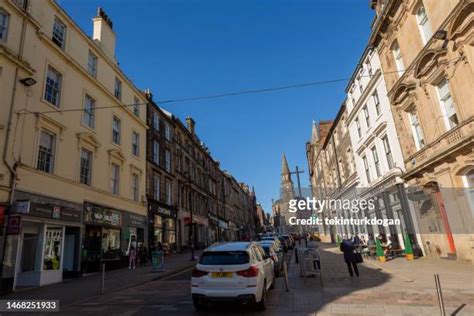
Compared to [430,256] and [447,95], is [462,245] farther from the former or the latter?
[447,95]

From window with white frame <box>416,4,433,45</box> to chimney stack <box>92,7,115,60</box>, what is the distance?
19442 millimetres

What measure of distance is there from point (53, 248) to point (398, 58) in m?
21.3

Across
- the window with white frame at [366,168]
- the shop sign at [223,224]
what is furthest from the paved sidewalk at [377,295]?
the shop sign at [223,224]

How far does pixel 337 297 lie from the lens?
348 inches

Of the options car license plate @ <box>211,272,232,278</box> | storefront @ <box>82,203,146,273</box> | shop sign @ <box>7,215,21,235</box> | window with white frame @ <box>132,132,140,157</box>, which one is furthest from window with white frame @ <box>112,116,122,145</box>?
car license plate @ <box>211,272,232,278</box>

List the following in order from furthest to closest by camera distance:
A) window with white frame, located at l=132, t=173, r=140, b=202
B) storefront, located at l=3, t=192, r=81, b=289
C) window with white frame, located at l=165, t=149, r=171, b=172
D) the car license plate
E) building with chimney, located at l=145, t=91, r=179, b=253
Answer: window with white frame, located at l=165, t=149, r=171, b=172, building with chimney, located at l=145, t=91, r=179, b=253, window with white frame, located at l=132, t=173, r=140, b=202, storefront, located at l=3, t=192, r=81, b=289, the car license plate

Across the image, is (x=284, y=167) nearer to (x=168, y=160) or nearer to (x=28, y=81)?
(x=168, y=160)

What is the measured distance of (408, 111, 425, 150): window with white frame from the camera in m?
17.4

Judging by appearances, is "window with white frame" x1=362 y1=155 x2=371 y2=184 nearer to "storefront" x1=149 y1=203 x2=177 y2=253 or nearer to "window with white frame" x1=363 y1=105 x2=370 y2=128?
"window with white frame" x1=363 y1=105 x2=370 y2=128

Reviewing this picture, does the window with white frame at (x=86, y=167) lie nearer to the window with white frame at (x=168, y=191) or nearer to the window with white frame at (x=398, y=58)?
the window with white frame at (x=168, y=191)

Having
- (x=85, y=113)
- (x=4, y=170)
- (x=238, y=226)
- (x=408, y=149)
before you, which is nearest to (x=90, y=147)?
(x=85, y=113)

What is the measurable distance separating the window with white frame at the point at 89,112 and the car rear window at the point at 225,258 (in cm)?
1381

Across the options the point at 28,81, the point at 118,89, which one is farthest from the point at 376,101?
the point at 28,81

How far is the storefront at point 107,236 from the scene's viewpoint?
17438 millimetres
